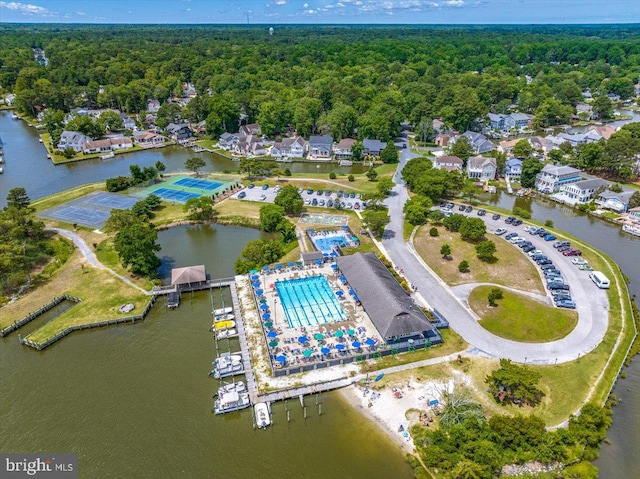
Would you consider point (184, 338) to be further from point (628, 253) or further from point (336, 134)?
point (336, 134)

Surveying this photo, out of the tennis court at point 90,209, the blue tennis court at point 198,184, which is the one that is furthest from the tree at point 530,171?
the tennis court at point 90,209

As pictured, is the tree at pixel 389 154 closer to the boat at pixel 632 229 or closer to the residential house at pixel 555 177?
the residential house at pixel 555 177

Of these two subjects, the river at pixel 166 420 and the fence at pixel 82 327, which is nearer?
the river at pixel 166 420

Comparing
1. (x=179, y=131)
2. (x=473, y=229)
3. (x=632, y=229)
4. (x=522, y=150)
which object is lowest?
(x=632, y=229)

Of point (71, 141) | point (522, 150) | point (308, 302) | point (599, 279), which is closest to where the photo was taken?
point (308, 302)

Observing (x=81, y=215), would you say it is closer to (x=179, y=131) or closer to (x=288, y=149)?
(x=288, y=149)

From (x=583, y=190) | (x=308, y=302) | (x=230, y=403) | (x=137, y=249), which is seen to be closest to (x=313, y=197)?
(x=308, y=302)

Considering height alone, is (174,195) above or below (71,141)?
below
